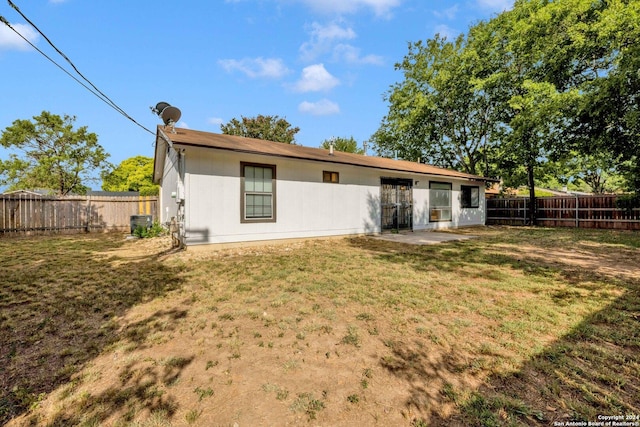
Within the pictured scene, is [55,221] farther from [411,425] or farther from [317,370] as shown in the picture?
[411,425]

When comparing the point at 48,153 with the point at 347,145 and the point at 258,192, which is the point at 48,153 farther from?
the point at 347,145

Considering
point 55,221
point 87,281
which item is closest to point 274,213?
point 87,281

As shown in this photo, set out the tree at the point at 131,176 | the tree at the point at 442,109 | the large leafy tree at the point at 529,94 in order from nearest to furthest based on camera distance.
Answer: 1. the large leafy tree at the point at 529,94
2. the tree at the point at 442,109
3. the tree at the point at 131,176

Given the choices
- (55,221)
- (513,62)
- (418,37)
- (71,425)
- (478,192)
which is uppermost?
(418,37)

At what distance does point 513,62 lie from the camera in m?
16.2

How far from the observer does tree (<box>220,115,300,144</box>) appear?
28984mm

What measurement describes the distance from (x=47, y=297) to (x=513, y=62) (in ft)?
71.9

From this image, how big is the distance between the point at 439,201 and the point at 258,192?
9095 millimetres

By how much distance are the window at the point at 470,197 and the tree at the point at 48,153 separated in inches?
1032

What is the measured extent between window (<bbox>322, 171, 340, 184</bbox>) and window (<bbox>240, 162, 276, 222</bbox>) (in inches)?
74.8

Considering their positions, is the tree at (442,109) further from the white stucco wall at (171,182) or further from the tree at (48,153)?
the tree at (48,153)

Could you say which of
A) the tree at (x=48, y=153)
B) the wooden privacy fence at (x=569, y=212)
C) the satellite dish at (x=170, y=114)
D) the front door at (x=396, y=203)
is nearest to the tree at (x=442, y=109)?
the wooden privacy fence at (x=569, y=212)

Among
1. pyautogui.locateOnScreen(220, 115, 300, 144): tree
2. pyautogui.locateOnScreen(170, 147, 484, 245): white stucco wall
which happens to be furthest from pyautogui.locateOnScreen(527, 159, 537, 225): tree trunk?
pyautogui.locateOnScreen(220, 115, 300, 144): tree

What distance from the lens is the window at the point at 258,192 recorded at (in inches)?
308
